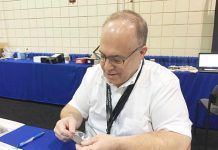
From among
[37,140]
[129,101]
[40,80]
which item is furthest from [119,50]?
[40,80]

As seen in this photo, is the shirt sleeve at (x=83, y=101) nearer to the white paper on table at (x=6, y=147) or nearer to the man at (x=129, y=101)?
the man at (x=129, y=101)

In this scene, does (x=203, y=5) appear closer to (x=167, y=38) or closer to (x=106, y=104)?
(x=167, y=38)

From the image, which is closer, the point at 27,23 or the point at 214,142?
the point at 214,142

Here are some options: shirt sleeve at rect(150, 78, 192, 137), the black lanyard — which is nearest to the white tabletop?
the black lanyard

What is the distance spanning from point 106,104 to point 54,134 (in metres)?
0.31

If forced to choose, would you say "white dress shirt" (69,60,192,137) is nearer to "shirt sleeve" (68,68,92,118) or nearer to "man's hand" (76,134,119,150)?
"shirt sleeve" (68,68,92,118)

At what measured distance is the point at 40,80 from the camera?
3.54 metres

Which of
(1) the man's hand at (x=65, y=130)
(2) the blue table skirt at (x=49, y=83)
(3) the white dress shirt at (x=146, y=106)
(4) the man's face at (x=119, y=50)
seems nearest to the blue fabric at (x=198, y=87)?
(2) the blue table skirt at (x=49, y=83)

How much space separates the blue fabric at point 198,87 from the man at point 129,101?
5.18 feet

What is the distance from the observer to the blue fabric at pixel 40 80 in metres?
3.29

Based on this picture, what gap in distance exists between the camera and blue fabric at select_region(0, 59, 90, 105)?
329 centimetres

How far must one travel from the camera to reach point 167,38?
3.18 metres

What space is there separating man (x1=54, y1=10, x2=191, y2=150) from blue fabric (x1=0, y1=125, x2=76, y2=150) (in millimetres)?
40

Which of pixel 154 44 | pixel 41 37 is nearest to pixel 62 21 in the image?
pixel 41 37
